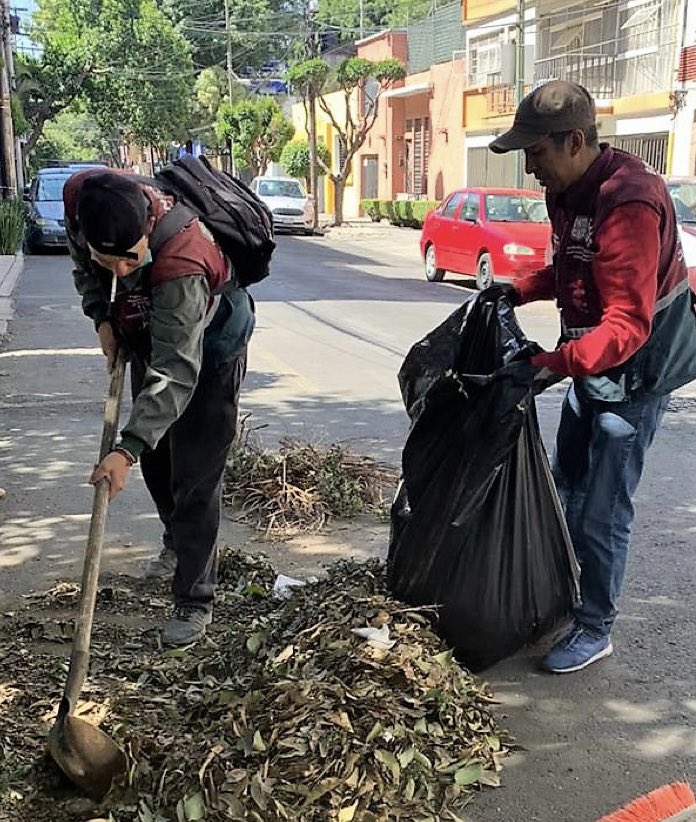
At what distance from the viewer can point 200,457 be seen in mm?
3219

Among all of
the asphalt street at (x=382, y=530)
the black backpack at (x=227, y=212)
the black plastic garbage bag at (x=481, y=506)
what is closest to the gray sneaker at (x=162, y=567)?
the asphalt street at (x=382, y=530)

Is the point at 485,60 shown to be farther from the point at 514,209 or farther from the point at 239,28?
the point at 239,28

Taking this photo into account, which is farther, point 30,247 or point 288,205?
point 288,205

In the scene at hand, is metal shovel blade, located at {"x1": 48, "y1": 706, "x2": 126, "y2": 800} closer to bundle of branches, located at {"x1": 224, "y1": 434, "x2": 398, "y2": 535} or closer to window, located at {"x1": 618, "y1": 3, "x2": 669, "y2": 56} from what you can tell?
bundle of branches, located at {"x1": 224, "y1": 434, "x2": 398, "y2": 535}

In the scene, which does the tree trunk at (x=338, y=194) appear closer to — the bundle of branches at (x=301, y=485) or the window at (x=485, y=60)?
the window at (x=485, y=60)

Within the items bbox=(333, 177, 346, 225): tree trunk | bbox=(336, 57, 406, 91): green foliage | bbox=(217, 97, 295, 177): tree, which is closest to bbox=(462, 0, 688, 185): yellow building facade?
bbox=(336, 57, 406, 91): green foliage

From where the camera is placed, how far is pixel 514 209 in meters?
13.3

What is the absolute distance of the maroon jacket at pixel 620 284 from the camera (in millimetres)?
2619

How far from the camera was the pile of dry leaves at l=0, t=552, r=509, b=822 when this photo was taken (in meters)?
2.35

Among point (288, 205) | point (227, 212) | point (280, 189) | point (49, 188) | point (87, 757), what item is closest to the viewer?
point (87, 757)

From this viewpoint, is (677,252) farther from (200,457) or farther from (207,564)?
(207,564)

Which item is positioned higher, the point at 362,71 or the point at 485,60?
the point at 485,60

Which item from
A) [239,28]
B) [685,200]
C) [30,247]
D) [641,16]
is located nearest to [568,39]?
[641,16]

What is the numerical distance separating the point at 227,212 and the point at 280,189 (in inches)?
954
